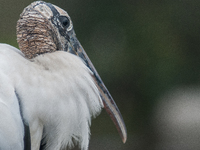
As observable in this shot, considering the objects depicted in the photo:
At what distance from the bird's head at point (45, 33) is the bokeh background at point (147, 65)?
2.64m

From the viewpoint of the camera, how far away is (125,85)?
14.8ft

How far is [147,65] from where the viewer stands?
14.4 ft

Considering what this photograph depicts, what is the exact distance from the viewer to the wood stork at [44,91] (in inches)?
40.0

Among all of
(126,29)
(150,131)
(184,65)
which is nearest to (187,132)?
(150,131)

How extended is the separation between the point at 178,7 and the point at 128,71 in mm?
1174

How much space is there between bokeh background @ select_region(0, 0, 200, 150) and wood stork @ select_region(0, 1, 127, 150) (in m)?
2.73

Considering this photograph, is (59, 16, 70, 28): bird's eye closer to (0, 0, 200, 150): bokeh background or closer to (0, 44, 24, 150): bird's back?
(0, 44, 24, 150): bird's back

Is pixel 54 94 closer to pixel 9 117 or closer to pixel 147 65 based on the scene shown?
pixel 9 117

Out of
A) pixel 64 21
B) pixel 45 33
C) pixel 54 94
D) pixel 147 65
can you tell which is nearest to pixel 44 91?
pixel 54 94

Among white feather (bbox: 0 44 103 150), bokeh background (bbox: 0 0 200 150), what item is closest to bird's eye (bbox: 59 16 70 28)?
→ white feather (bbox: 0 44 103 150)

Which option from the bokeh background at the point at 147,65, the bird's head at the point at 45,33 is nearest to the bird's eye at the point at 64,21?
→ the bird's head at the point at 45,33

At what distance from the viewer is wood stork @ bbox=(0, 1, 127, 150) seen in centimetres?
102

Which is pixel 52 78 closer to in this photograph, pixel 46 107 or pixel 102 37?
pixel 46 107

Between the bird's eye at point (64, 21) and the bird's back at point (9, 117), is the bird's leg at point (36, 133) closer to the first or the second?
the bird's back at point (9, 117)
